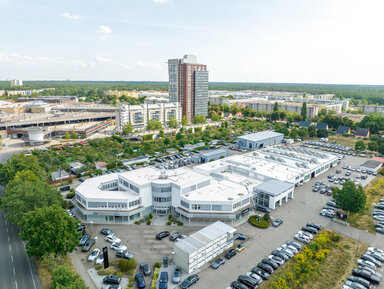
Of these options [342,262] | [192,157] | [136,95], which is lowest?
[342,262]

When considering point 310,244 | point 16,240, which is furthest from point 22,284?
point 310,244

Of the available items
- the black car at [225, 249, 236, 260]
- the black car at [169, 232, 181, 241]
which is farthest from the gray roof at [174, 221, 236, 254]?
the black car at [169, 232, 181, 241]

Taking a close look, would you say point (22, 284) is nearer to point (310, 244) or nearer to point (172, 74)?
point (310, 244)

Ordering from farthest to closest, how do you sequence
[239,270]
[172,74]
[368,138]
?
[172,74] → [368,138] → [239,270]

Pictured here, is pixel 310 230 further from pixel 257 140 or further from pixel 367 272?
pixel 257 140

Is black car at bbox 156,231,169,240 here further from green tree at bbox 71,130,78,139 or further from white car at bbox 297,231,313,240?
green tree at bbox 71,130,78,139

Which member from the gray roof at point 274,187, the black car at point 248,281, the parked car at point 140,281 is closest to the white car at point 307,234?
the gray roof at point 274,187

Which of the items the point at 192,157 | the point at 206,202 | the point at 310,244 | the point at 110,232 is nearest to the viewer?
the point at 310,244

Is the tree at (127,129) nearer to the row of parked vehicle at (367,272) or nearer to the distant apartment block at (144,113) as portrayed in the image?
the distant apartment block at (144,113)
